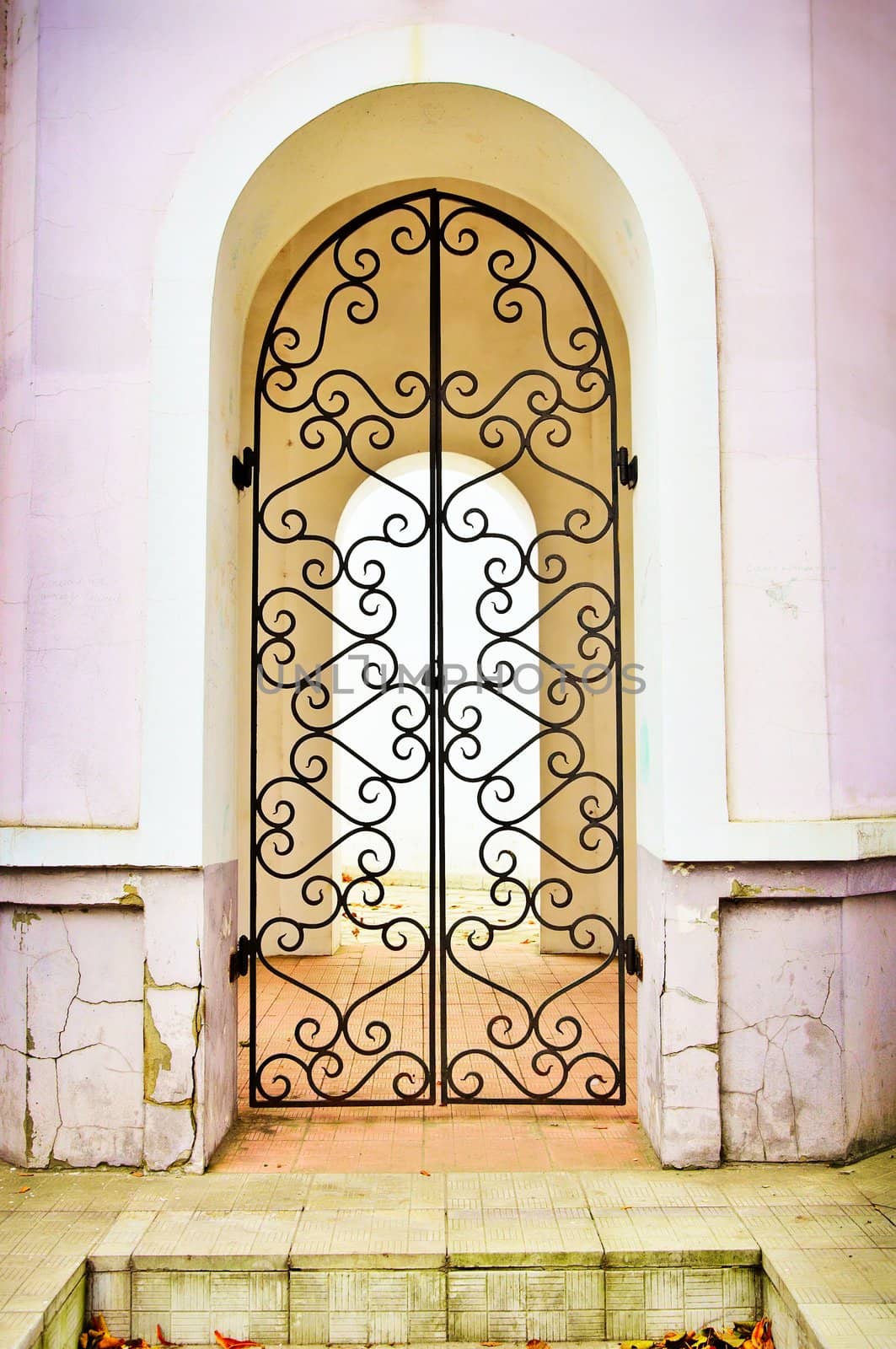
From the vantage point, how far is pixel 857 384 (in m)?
3.54

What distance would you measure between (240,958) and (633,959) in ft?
4.43

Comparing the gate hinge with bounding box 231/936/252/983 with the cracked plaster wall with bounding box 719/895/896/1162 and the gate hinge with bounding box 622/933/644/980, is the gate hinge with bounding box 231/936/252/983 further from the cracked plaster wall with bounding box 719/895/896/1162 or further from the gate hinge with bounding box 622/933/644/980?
the cracked plaster wall with bounding box 719/895/896/1162

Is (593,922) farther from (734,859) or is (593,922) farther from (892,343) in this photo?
(892,343)

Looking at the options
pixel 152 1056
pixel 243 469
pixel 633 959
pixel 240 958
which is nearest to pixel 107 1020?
pixel 152 1056

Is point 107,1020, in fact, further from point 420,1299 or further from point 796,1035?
point 796,1035

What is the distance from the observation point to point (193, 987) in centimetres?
328

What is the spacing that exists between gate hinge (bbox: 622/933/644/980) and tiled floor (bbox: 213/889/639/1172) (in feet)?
0.83

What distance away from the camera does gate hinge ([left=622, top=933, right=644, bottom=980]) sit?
3.60 m

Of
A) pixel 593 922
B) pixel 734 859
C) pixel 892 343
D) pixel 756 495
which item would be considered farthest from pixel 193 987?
pixel 593 922

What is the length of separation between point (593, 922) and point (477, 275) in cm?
430

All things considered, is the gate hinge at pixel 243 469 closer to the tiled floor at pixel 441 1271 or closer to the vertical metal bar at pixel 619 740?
the vertical metal bar at pixel 619 740

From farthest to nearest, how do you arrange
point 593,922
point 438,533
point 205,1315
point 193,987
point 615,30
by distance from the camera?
point 593,922
point 438,533
point 615,30
point 193,987
point 205,1315

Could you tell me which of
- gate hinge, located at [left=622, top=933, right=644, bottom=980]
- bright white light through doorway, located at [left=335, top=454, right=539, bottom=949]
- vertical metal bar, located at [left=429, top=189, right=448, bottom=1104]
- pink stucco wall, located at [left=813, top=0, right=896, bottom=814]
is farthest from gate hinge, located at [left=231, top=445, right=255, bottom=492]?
bright white light through doorway, located at [left=335, top=454, right=539, bottom=949]

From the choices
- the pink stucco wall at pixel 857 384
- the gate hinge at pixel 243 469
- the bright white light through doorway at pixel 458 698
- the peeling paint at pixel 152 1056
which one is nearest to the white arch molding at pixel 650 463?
the gate hinge at pixel 243 469
